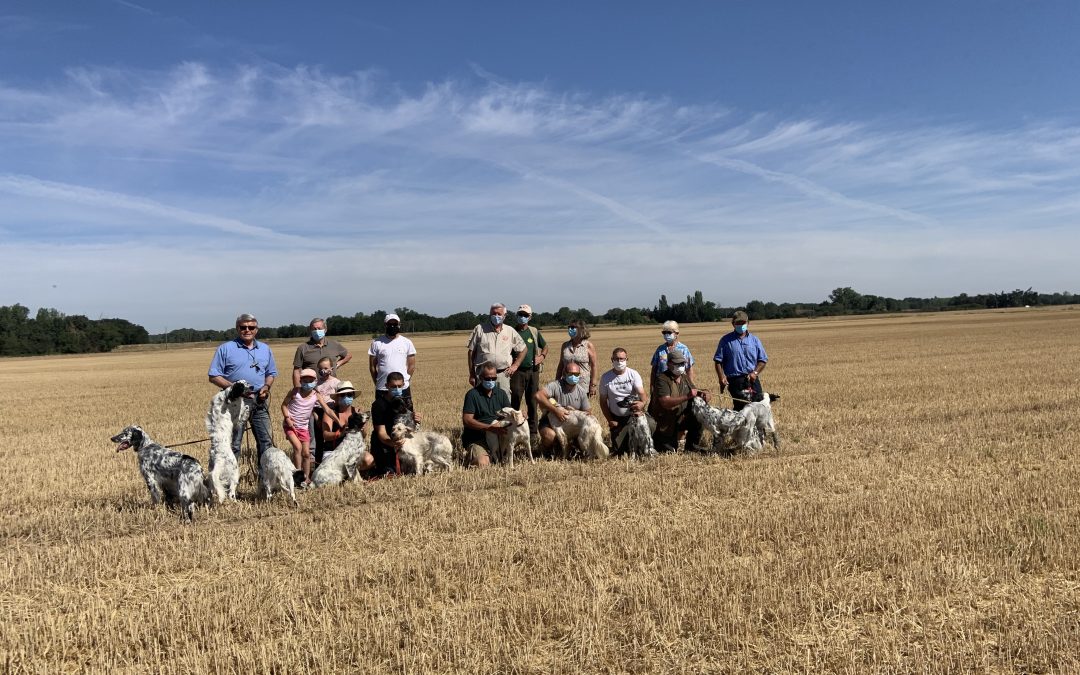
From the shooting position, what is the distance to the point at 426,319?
4365 inches

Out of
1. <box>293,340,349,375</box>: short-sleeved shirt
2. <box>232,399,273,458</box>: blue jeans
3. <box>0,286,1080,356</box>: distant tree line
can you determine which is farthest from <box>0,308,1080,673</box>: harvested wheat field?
<box>0,286,1080,356</box>: distant tree line

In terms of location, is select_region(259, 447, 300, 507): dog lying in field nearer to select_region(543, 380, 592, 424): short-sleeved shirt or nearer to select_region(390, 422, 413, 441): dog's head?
select_region(390, 422, 413, 441): dog's head

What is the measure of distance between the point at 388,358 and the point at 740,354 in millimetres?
4795

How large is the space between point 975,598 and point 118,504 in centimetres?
815

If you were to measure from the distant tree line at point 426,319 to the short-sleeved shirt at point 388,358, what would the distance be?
52.4 metres

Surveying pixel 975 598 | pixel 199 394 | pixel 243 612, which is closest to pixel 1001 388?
pixel 975 598

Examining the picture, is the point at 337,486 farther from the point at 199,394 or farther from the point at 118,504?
the point at 199,394

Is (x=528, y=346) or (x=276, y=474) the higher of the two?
→ (x=528, y=346)

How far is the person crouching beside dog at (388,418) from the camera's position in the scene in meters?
8.45

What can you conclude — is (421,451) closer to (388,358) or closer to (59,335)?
(388,358)

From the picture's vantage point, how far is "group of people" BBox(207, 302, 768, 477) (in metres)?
8.15

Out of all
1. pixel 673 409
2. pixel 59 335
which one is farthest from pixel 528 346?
pixel 59 335

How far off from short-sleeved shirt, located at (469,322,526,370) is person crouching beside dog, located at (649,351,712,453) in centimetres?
202

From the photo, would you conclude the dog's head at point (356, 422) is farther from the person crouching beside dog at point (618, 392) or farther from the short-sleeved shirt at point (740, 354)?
the short-sleeved shirt at point (740, 354)
